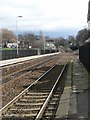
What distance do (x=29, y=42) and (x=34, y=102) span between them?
163m

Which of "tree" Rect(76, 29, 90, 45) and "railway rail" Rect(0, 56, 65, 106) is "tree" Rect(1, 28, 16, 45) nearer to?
"tree" Rect(76, 29, 90, 45)

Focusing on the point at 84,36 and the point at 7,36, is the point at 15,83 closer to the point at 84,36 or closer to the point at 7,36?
the point at 84,36

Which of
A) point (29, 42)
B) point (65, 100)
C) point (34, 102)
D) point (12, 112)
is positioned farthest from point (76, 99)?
point (29, 42)

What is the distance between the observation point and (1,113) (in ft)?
34.2

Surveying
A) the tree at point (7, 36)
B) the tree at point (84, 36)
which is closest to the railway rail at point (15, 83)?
the tree at point (84, 36)

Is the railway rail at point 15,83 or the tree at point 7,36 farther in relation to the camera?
the tree at point 7,36

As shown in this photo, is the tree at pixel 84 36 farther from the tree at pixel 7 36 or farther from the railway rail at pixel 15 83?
the tree at pixel 7 36

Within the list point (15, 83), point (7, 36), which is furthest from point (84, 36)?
point (7, 36)

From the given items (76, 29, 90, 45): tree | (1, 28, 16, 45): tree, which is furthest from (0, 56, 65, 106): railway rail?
(1, 28, 16, 45): tree

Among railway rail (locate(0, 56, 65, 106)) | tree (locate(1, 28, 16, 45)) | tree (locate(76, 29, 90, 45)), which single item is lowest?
railway rail (locate(0, 56, 65, 106))

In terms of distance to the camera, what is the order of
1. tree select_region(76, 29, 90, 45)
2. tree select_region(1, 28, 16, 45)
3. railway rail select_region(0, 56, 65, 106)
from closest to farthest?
railway rail select_region(0, 56, 65, 106), tree select_region(76, 29, 90, 45), tree select_region(1, 28, 16, 45)

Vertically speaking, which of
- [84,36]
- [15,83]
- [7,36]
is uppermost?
[7,36]

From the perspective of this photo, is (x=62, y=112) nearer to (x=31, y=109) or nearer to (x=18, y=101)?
(x=31, y=109)

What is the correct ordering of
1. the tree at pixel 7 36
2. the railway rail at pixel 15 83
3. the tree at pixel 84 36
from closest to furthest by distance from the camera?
the railway rail at pixel 15 83
the tree at pixel 84 36
the tree at pixel 7 36
